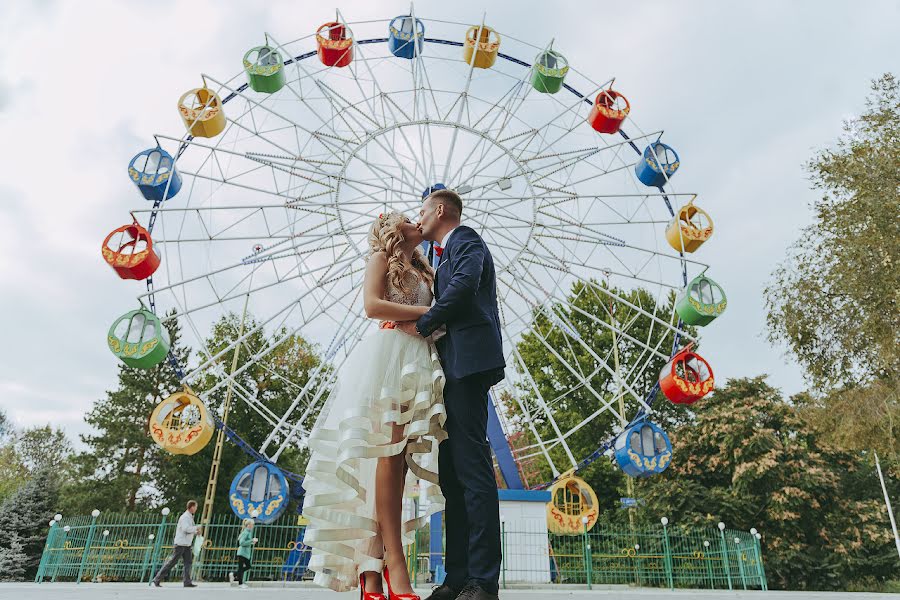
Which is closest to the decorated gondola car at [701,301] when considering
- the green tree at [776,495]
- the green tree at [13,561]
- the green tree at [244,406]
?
the green tree at [776,495]

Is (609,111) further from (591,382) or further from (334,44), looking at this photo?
(591,382)

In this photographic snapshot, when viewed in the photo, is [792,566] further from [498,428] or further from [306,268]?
[306,268]

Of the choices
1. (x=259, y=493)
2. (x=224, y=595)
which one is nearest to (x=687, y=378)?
(x=259, y=493)

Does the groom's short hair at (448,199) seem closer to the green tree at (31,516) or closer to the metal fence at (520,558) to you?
the metal fence at (520,558)

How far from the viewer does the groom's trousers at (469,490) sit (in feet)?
8.08

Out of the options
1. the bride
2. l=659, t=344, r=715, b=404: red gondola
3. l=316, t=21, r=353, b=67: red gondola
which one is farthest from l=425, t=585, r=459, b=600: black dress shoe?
l=316, t=21, r=353, b=67: red gondola

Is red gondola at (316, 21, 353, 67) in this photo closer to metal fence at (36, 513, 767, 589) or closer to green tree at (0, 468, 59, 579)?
metal fence at (36, 513, 767, 589)

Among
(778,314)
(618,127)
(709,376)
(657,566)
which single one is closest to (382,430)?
(709,376)

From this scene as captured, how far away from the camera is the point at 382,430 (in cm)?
281

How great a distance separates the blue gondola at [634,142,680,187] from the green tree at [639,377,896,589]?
12.2 m

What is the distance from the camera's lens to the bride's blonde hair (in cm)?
306

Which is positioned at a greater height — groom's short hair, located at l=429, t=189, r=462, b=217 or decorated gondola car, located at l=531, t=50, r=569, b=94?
decorated gondola car, located at l=531, t=50, r=569, b=94

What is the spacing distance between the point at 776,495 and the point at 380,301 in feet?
71.8

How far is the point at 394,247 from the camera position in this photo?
3119mm
